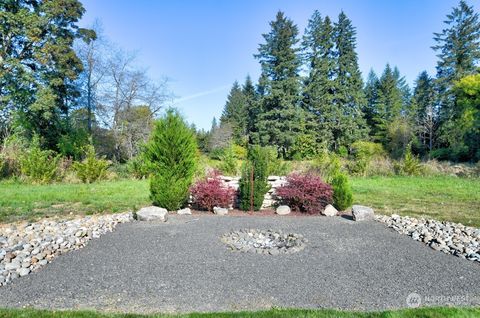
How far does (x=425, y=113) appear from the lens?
28.2 m

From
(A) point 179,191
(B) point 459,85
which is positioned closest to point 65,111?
(A) point 179,191

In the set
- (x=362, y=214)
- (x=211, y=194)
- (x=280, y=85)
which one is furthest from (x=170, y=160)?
(x=280, y=85)

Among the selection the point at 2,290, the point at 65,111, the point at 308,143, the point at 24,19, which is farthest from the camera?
the point at 308,143

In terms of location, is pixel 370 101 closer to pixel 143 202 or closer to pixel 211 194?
pixel 211 194

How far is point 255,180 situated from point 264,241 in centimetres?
245

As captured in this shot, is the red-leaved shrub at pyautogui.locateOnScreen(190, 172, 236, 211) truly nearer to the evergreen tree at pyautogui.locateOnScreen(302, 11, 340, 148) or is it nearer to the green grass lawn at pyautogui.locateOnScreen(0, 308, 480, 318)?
the green grass lawn at pyautogui.locateOnScreen(0, 308, 480, 318)

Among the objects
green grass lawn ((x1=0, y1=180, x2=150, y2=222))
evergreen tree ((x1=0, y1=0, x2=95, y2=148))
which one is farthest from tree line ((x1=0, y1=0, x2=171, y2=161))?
green grass lawn ((x1=0, y1=180, x2=150, y2=222))

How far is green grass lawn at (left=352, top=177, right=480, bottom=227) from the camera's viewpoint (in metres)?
6.49

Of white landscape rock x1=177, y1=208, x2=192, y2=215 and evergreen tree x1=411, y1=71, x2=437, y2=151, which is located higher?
evergreen tree x1=411, y1=71, x2=437, y2=151

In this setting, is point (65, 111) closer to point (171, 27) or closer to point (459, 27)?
point (171, 27)

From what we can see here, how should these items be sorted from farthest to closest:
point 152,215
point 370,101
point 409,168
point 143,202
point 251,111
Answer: point 370,101 < point 251,111 < point 409,168 < point 143,202 < point 152,215

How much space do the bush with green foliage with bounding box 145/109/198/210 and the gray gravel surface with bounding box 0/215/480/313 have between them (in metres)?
1.85

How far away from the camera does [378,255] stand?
3947 millimetres

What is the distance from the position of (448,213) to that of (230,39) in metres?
8.79
